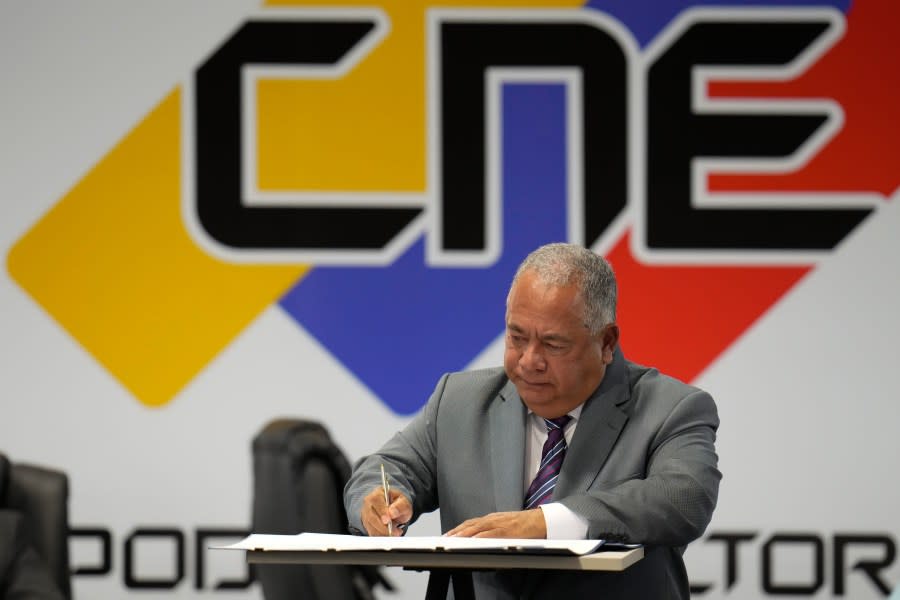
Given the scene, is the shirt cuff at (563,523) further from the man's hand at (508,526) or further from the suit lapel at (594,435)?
the suit lapel at (594,435)

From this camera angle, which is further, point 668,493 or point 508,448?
point 508,448

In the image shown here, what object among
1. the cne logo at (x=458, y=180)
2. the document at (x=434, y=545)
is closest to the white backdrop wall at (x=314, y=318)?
the cne logo at (x=458, y=180)

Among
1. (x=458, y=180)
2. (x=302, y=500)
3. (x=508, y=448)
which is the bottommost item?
(x=302, y=500)

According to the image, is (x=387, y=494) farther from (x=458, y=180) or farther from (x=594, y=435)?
(x=458, y=180)

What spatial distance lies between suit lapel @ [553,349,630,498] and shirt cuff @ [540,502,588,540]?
0.17m

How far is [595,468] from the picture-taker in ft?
8.38

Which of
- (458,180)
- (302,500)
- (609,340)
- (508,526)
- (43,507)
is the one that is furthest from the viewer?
(458,180)

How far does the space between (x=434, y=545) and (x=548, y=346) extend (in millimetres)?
602

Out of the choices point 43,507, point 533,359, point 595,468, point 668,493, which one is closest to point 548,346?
point 533,359

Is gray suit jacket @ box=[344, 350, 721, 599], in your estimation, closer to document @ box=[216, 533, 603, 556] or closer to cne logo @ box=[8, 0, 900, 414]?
document @ box=[216, 533, 603, 556]

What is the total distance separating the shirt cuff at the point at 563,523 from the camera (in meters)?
2.31

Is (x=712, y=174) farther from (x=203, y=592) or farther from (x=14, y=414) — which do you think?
(x=14, y=414)

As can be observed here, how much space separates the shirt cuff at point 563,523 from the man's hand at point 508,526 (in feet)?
0.04

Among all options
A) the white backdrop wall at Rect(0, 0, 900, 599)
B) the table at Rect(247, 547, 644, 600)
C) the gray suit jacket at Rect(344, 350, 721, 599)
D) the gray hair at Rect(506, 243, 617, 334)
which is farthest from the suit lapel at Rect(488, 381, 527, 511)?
the white backdrop wall at Rect(0, 0, 900, 599)
